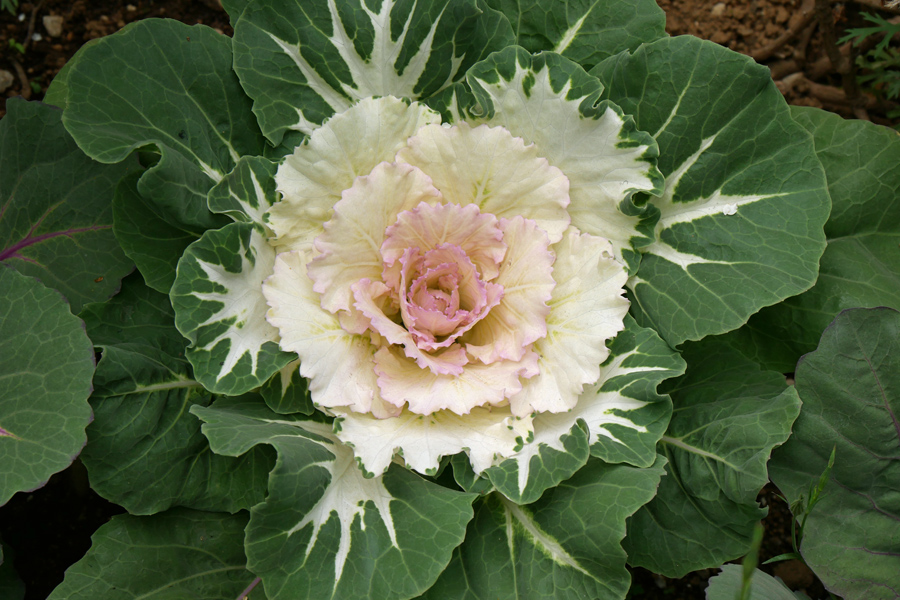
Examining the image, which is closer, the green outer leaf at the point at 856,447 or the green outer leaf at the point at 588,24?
the green outer leaf at the point at 856,447

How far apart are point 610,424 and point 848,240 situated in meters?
0.91

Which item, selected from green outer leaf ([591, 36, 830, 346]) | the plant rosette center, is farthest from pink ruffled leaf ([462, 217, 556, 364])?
green outer leaf ([591, 36, 830, 346])

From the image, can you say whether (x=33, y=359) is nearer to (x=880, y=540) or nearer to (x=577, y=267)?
(x=577, y=267)

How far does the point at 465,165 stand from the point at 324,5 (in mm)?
527

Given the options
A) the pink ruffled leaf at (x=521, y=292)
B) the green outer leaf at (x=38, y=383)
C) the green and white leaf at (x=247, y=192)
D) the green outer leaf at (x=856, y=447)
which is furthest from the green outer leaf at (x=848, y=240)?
the green outer leaf at (x=38, y=383)

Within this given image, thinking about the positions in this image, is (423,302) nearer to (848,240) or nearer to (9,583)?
(848,240)

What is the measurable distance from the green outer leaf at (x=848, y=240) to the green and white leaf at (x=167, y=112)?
1.48 metres

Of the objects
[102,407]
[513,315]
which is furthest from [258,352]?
[513,315]

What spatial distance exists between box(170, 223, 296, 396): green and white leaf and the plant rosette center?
49mm

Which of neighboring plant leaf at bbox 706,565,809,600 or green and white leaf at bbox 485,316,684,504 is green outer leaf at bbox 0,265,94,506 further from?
neighboring plant leaf at bbox 706,565,809,600

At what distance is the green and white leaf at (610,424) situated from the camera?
1558 millimetres

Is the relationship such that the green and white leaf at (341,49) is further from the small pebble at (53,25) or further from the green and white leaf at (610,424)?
the small pebble at (53,25)

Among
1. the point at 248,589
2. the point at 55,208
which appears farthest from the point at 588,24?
the point at 248,589

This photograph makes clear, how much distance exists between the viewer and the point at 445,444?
162 centimetres
